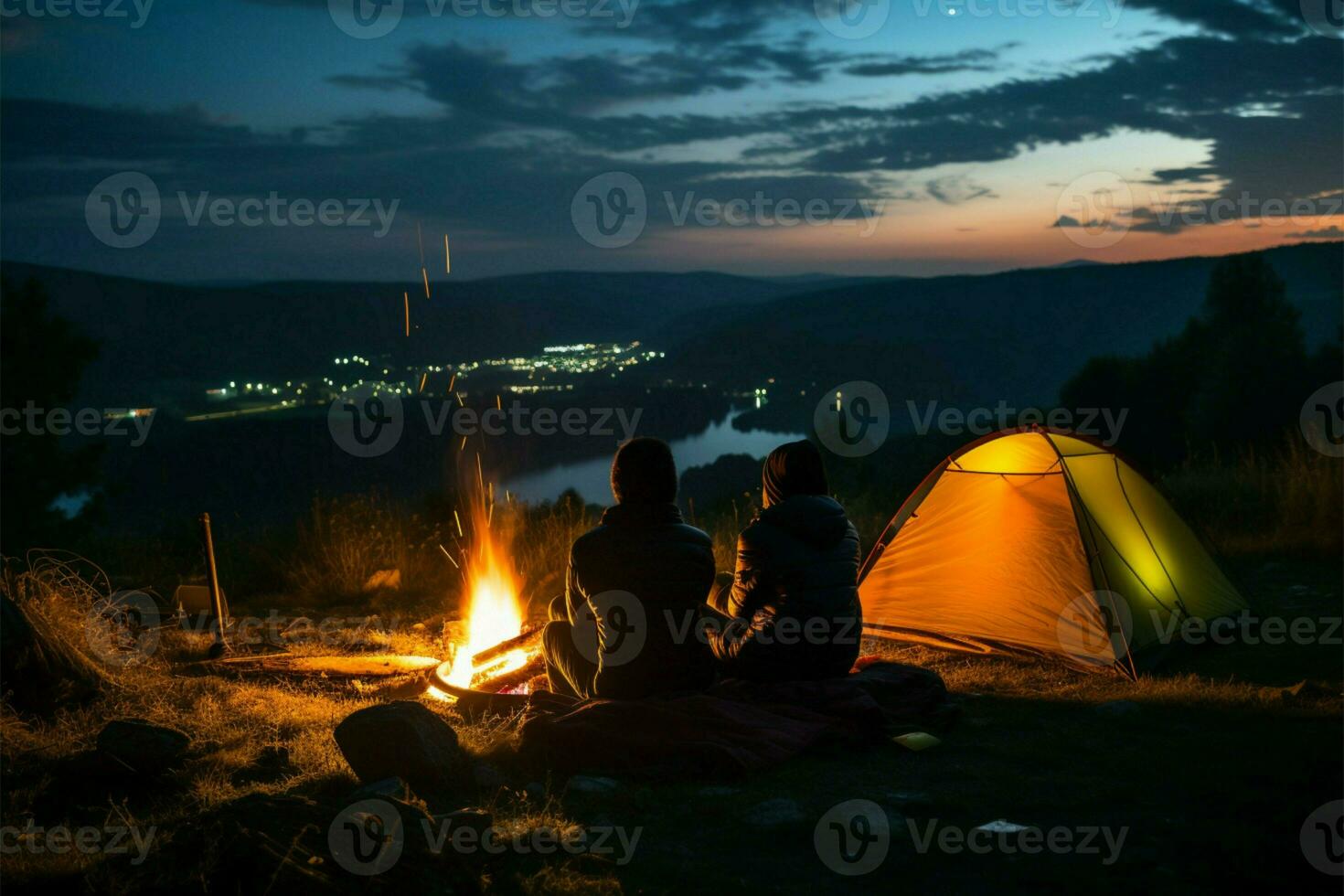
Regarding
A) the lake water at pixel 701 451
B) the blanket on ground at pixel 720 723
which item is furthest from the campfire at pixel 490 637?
the lake water at pixel 701 451

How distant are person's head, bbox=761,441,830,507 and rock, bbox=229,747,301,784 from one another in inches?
113

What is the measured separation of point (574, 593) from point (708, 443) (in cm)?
2692

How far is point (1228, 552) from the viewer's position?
10.1 meters

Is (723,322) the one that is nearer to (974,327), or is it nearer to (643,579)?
(974,327)

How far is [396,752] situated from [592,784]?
0.88 metres

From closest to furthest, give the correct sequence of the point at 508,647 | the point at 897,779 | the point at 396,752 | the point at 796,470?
the point at 396,752, the point at 897,779, the point at 796,470, the point at 508,647

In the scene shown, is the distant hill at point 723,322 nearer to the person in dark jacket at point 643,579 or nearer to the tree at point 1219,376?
the tree at point 1219,376

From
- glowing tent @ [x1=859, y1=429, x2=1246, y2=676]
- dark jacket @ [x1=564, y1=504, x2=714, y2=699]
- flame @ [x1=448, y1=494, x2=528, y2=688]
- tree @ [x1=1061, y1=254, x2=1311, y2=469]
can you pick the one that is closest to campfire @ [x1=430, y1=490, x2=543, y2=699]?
flame @ [x1=448, y1=494, x2=528, y2=688]

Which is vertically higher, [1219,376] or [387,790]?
[1219,376]

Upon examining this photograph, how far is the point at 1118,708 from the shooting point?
18.2 ft

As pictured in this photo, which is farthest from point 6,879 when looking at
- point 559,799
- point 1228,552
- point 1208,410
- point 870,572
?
point 1208,410

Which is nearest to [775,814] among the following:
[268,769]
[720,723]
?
[720,723]

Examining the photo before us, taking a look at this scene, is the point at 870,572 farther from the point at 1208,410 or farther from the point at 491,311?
the point at 491,311

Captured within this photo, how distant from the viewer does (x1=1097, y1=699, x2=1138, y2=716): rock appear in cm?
550
